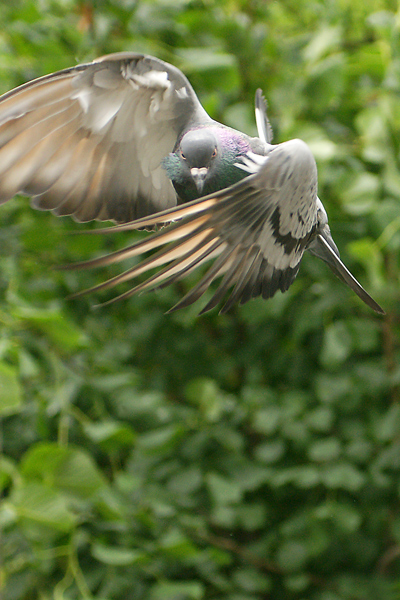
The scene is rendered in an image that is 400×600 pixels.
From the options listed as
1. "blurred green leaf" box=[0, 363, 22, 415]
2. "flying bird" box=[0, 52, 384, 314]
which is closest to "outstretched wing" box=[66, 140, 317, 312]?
"flying bird" box=[0, 52, 384, 314]

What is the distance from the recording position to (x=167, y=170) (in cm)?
42

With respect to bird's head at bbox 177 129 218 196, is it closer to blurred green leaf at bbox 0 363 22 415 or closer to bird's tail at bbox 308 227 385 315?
bird's tail at bbox 308 227 385 315

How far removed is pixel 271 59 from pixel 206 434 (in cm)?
64

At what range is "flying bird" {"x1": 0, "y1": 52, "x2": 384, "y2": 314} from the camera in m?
0.35

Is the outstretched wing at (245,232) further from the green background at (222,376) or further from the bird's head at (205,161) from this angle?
the green background at (222,376)

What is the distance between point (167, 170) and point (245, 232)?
3.5 inches

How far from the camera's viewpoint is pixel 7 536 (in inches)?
34.7

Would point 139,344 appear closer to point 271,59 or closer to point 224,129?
point 271,59

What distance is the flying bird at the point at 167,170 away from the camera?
0.35m

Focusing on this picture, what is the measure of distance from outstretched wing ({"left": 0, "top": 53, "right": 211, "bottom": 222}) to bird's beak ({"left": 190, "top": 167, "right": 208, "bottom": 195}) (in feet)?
0.23

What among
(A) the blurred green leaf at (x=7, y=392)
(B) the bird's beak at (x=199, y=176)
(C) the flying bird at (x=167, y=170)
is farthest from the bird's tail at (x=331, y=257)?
(A) the blurred green leaf at (x=7, y=392)

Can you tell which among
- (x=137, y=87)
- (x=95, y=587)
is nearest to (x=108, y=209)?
(x=137, y=87)

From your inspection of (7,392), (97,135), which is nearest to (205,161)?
(97,135)

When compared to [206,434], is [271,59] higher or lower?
higher
